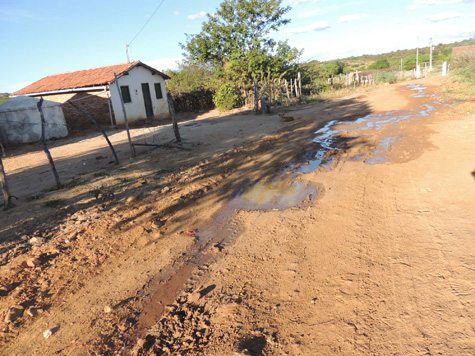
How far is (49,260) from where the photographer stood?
4.12m

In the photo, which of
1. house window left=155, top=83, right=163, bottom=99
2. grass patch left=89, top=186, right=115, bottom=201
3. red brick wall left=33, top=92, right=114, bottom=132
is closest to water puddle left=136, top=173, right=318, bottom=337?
grass patch left=89, top=186, right=115, bottom=201

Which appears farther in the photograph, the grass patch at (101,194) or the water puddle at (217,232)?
the grass patch at (101,194)

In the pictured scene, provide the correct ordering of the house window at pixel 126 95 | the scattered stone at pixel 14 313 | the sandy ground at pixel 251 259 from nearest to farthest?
the sandy ground at pixel 251 259 < the scattered stone at pixel 14 313 < the house window at pixel 126 95

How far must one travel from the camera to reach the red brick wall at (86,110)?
18.1 meters

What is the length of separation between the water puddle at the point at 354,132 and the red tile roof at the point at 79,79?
1321cm

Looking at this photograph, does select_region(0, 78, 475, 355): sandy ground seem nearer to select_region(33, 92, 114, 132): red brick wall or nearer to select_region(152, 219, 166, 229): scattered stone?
select_region(152, 219, 166, 229): scattered stone

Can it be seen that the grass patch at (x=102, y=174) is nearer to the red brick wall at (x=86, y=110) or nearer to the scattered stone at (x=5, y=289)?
the scattered stone at (x=5, y=289)

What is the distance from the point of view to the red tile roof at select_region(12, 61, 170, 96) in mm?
18844

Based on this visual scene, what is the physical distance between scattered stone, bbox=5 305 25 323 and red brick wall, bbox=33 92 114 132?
16683 millimetres

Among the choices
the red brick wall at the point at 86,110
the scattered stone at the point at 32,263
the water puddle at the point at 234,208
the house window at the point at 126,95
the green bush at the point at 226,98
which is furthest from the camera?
the green bush at the point at 226,98

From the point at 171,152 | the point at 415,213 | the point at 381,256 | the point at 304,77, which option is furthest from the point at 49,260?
the point at 304,77

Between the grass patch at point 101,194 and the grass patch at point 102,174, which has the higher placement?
the grass patch at point 102,174

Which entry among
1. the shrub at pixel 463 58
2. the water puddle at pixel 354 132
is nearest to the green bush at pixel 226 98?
the water puddle at pixel 354 132

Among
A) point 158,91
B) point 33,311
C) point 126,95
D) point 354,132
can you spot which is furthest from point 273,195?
point 158,91
